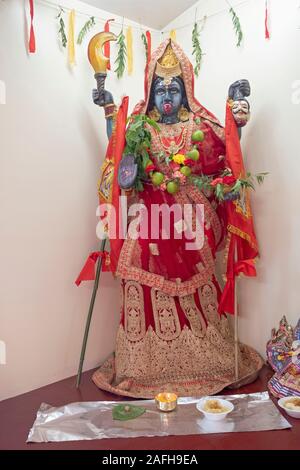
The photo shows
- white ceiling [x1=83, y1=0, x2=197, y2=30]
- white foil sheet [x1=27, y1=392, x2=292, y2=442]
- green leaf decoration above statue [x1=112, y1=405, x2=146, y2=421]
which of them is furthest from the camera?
white ceiling [x1=83, y1=0, x2=197, y2=30]

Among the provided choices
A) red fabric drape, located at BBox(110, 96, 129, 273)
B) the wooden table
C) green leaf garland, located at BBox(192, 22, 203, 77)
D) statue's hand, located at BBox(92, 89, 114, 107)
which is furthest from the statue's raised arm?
the wooden table

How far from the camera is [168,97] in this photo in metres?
2.44

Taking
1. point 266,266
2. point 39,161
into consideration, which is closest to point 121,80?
point 39,161

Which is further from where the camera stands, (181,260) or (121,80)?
(121,80)

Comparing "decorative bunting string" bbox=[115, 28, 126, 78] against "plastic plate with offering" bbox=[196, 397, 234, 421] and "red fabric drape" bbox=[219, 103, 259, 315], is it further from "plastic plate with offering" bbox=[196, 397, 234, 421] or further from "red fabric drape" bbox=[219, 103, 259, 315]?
"plastic plate with offering" bbox=[196, 397, 234, 421]

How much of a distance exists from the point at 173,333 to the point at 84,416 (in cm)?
66

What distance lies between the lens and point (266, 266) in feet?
8.86

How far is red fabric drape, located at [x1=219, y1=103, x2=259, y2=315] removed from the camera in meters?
2.35

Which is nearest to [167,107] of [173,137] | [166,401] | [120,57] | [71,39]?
[173,137]

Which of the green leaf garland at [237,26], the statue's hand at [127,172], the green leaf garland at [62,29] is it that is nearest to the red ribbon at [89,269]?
the statue's hand at [127,172]

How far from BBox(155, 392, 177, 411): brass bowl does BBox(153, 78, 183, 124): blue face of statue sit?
4.95 feet

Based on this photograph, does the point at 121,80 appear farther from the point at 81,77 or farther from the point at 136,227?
the point at 136,227

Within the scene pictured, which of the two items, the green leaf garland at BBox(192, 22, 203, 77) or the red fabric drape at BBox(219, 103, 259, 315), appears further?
the green leaf garland at BBox(192, 22, 203, 77)

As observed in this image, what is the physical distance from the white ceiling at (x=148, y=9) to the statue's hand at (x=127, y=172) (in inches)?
43.5
